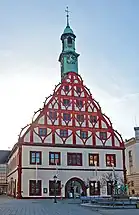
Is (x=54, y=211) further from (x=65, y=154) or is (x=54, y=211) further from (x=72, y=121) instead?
(x=72, y=121)

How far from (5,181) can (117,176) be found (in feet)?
97.3

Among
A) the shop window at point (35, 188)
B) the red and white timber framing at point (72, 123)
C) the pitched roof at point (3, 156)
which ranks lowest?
the shop window at point (35, 188)

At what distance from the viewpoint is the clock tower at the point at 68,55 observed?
160 feet

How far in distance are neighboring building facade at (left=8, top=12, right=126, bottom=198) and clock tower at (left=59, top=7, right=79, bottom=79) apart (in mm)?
1804

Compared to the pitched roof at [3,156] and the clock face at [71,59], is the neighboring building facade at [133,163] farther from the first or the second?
the pitched roof at [3,156]

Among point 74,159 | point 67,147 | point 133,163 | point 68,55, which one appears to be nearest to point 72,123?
point 67,147

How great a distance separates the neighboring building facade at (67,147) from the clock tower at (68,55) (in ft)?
5.92

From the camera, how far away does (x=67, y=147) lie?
42344 millimetres

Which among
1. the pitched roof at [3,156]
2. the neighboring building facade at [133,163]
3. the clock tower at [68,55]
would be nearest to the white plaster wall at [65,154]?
the neighboring building facade at [133,163]

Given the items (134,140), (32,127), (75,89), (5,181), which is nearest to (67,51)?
(75,89)

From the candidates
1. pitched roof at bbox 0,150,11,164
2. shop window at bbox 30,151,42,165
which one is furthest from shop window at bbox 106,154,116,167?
pitched roof at bbox 0,150,11,164

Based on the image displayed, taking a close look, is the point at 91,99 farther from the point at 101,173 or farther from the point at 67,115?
the point at 101,173

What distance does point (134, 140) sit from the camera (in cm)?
5122

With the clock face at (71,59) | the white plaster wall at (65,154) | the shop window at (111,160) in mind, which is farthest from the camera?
the clock face at (71,59)
